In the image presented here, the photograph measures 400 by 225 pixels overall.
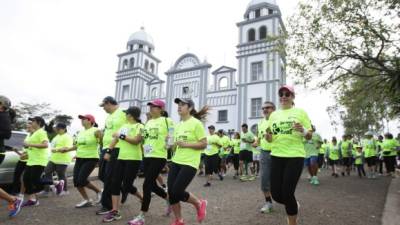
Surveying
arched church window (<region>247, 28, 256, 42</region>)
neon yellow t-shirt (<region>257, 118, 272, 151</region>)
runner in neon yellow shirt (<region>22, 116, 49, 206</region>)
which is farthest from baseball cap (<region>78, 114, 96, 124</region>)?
arched church window (<region>247, 28, 256, 42</region>)

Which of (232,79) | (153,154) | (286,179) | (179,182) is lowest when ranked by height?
(179,182)

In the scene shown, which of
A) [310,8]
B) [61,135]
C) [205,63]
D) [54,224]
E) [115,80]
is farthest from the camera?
[115,80]

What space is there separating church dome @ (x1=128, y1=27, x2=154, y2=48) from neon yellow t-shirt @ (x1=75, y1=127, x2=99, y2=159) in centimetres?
3877

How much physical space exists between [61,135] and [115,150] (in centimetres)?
318

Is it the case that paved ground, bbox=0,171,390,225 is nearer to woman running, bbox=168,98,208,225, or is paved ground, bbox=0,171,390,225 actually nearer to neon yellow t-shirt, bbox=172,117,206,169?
woman running, bbox=168,98,208,225

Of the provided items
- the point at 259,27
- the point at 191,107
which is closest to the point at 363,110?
the point at 191,107

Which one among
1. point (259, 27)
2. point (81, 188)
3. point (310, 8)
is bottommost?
point (81, 188)

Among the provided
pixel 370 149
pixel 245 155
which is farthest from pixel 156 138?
pixel 370 149

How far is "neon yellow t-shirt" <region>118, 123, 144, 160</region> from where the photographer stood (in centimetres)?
477

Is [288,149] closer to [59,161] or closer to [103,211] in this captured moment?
[103,211]

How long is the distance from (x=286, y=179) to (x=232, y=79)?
31924 millimetres

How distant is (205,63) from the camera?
36656 mm

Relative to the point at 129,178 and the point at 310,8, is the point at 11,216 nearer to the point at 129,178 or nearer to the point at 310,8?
the point at 129,178

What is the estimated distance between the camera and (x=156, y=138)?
15.5 feet
